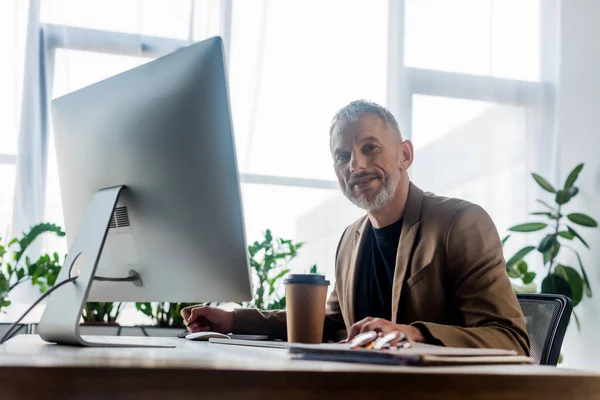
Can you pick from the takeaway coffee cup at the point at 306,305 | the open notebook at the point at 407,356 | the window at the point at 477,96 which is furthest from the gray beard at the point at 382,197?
the window at the point at 477,96

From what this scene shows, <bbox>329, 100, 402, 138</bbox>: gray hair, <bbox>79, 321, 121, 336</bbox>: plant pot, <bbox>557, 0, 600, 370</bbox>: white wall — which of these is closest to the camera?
<bbox>329, 100, 402, 138</bbox>: gray hair

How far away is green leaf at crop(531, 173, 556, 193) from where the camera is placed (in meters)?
3.48

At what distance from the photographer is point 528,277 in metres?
3.42

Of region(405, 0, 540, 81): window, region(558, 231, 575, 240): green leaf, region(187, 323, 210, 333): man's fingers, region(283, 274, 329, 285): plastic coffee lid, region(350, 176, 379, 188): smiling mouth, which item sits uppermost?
region(405, 0, 540, 81): window

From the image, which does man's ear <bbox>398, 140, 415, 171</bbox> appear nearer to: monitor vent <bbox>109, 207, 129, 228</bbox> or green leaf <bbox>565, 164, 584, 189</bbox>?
monitor vent <bbox>109, 207, 129, 228</bbox>

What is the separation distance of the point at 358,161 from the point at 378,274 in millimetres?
306

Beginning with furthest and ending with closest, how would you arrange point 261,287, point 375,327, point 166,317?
point 261,287
point 166,317
point 375,327

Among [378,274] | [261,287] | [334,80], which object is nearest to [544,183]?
[334,80]

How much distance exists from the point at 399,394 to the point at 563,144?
137 inches

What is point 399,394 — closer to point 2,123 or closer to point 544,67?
point 2,123

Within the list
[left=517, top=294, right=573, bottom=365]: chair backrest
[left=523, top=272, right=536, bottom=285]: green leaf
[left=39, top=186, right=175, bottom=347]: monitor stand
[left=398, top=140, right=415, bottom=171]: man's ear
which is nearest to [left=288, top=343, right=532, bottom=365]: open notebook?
[left=39, top=186, right=175, bottom=347]: monitor stand

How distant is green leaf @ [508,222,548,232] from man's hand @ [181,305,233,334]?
7.57 feet

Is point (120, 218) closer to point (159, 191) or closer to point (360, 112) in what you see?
point (159, 191)

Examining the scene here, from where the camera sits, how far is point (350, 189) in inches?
71.7
